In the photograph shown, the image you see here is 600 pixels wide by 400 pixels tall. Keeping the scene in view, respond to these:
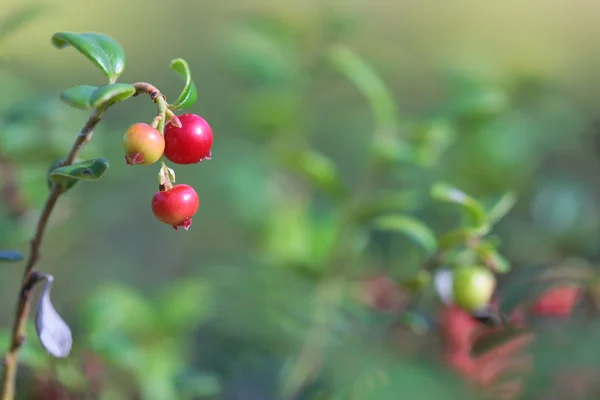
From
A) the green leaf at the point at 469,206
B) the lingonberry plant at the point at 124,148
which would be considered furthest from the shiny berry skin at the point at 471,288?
the lingonberry plant at the point at 124,148

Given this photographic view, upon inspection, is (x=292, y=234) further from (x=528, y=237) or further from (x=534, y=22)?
(x=534, y=22)

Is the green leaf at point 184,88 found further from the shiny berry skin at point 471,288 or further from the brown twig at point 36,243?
the shiny berry skin at point 471,288

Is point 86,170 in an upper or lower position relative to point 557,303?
lower

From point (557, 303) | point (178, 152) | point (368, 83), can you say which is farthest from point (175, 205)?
point (557, 303)

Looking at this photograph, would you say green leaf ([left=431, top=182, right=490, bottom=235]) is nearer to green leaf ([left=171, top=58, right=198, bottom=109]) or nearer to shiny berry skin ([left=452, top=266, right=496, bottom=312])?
shiny berry skin ([left=452, top=266, right=496, bottom=312])

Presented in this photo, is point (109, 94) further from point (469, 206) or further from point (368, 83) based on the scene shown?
point (368, 83)

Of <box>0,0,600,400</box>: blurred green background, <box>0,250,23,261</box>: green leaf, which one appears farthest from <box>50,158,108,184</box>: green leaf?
<box>0,0,600,400</box>: blurred green background

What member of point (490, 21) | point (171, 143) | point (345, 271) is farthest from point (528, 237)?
point (490, 21)
